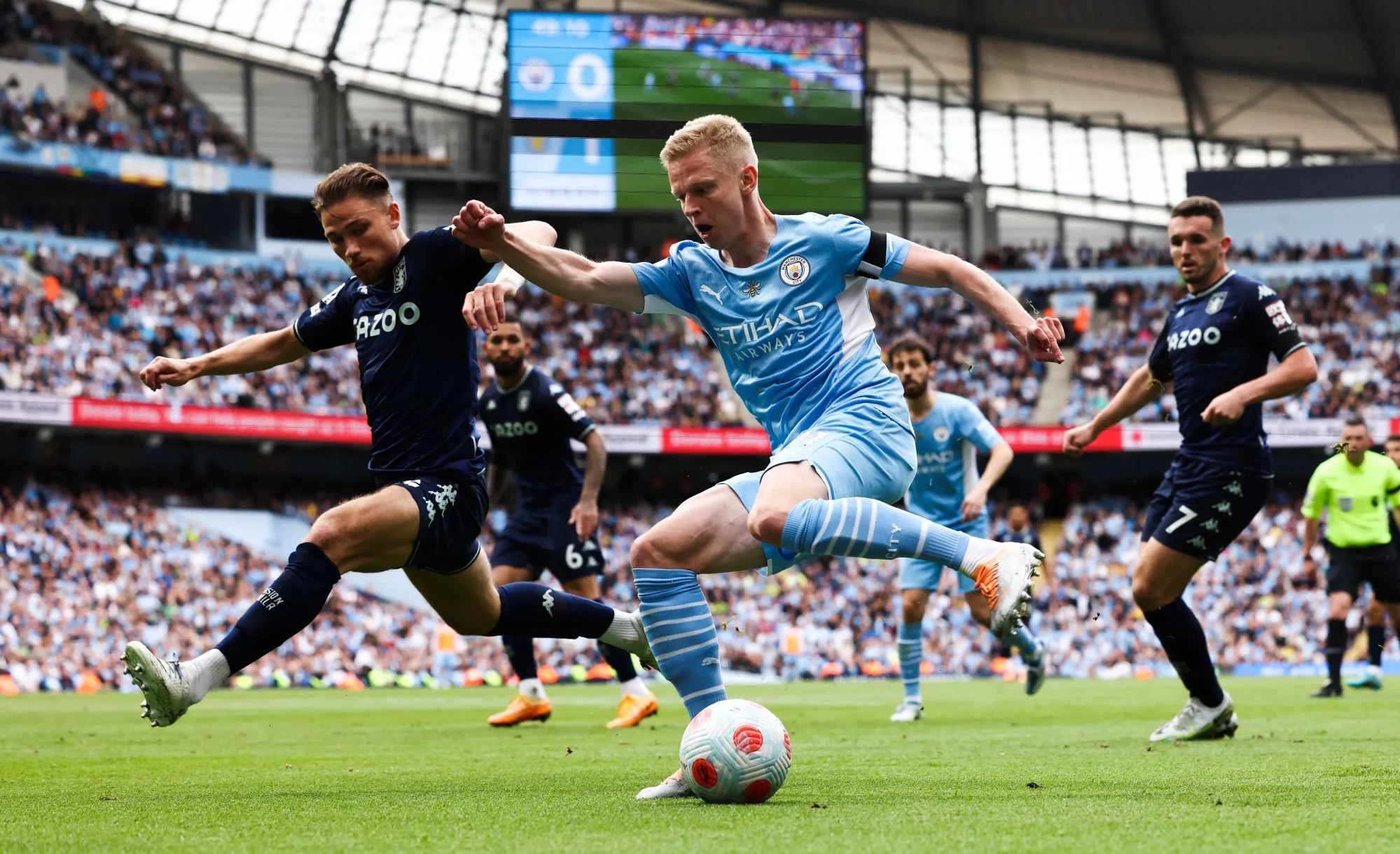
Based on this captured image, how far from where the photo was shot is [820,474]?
198 inches

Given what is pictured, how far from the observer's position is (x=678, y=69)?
33.3m

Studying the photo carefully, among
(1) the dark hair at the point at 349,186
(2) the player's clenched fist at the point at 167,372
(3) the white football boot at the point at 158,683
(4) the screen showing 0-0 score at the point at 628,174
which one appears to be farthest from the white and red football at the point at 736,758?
(4) the screen showing 0-0 score at the point at 628,174

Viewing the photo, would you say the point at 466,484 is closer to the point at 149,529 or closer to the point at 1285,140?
the point at 149,529

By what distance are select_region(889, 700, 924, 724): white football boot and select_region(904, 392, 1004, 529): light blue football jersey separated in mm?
1450

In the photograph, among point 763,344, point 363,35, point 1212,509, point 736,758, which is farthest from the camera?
point 363,35

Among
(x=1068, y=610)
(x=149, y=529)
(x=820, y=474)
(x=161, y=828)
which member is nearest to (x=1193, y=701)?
(x=820, y=474)

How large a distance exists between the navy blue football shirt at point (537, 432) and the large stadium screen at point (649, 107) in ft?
72.9

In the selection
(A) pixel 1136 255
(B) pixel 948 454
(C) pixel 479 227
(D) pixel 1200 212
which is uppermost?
(A) pixel 1136 255

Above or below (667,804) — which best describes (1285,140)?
above

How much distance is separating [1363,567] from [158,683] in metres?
11.6

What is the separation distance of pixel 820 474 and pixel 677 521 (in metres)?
0.52

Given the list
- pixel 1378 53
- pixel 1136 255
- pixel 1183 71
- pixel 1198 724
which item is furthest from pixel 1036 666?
pixel 1183 71

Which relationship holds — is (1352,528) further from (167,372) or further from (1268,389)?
(167,372)

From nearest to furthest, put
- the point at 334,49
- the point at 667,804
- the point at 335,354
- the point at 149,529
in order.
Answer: the point at 667,804 → the point at 149,529 → the point at 335,354 → the point at 334,49
